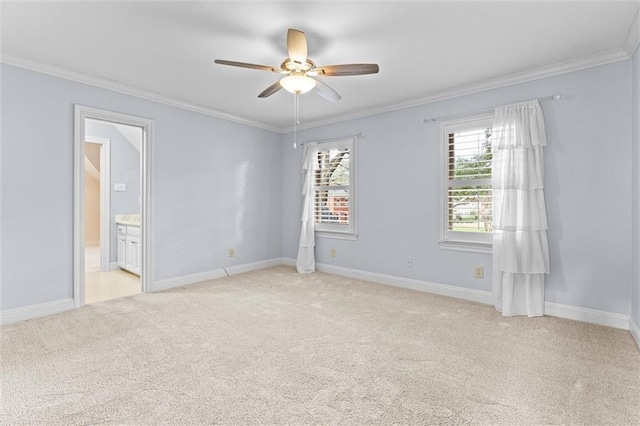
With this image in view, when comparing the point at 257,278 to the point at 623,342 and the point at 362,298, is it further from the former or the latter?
the point at 623,342

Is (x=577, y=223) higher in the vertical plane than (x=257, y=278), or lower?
higher

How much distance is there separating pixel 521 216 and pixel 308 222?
2986 millimetres

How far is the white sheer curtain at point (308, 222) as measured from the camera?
17.2 feet

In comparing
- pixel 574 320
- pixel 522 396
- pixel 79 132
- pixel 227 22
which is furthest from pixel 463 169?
pixel 79 132

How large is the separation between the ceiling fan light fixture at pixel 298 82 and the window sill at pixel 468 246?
2456 mm

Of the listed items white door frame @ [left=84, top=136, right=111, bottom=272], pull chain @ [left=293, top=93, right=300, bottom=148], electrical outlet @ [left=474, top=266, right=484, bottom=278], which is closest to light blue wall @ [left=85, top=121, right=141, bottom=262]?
white door frame @ [left=84, top=136, right=111, bottom=272]

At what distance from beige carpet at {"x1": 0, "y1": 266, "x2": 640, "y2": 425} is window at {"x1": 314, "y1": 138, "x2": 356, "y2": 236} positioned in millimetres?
1786

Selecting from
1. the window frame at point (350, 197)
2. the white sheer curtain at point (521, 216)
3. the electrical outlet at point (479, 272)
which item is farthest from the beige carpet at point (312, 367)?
the window frame at point (350, 197)

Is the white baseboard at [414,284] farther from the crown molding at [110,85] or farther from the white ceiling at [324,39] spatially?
the crown molding at [110,85]

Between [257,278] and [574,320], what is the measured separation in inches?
146

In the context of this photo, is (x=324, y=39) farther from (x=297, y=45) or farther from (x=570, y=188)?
(x=570, y=188)

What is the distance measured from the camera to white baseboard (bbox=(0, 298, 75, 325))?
3002 millimetres

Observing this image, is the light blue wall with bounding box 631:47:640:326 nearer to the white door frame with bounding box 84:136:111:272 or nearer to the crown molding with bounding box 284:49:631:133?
the crown molding with bounding box 284:49:631:133

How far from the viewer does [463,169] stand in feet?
12.7
